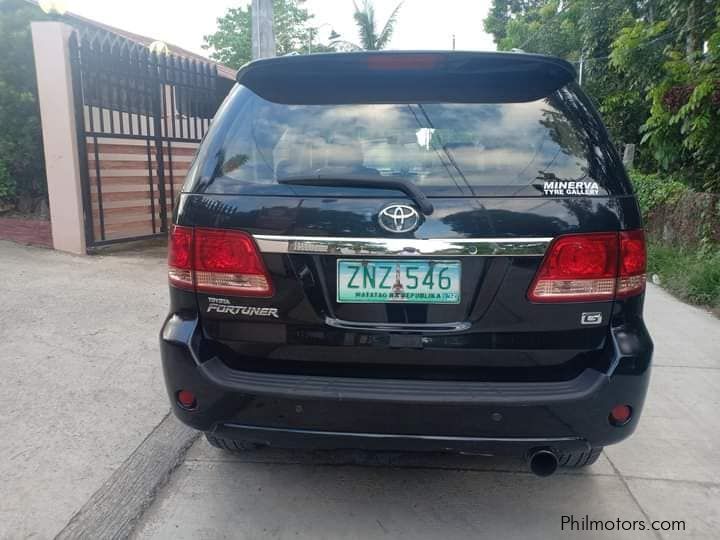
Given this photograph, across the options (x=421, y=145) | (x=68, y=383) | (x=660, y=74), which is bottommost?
(x=68, y=383)

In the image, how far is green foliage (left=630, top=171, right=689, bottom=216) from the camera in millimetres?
8414

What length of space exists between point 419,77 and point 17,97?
7.25 metres

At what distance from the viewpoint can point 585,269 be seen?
2156 millimetres

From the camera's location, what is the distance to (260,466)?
9.90 ft

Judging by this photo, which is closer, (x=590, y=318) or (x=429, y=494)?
(x=590, y=318)

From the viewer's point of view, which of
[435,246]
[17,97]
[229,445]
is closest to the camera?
[435,246]

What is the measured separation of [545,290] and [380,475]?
1.31 metres

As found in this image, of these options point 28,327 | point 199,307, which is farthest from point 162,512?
point 28,327

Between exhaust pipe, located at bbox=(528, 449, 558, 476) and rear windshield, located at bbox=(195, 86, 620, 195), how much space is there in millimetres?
934

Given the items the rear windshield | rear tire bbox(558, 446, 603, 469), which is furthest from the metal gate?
rear tire bbox(558, 446, 603, 469)

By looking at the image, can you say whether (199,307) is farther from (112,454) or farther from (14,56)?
(14,56)

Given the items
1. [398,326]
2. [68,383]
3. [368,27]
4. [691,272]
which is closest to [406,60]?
[398,326]

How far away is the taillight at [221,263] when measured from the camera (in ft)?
7.22

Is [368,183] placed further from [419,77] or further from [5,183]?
[5,183]
